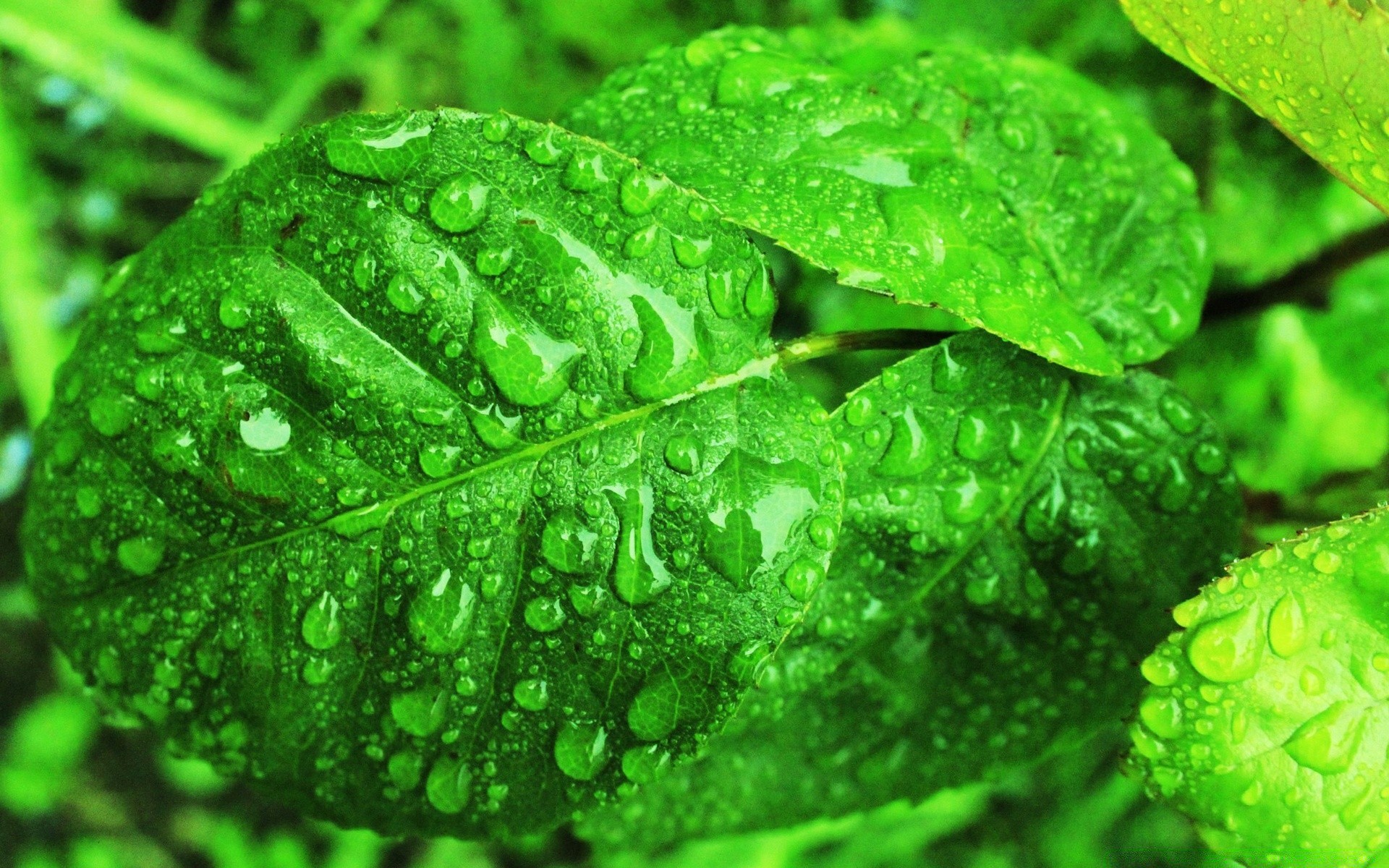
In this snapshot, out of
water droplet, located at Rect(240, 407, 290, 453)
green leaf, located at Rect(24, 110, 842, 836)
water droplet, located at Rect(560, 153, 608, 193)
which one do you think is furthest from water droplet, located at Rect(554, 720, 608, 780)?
water droplet, located at Rect(560, 153, 608, 193)

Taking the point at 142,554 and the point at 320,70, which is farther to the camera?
the point at 320,70

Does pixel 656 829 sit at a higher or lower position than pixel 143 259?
lower

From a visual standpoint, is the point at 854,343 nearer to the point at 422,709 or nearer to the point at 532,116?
the point at 422,709

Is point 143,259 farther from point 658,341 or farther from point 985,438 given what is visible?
point 985,438

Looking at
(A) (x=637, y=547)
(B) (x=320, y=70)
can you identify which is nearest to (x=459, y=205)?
(A) (x=637, y=547)

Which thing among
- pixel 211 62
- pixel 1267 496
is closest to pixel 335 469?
pixel 1267 496
